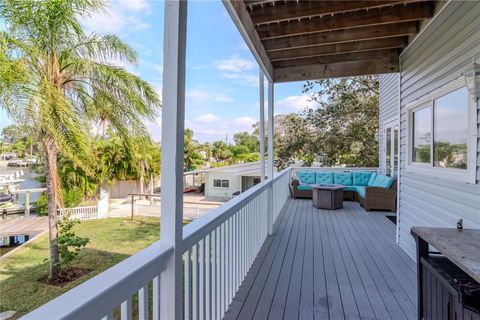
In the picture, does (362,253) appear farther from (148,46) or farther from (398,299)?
(148,46)

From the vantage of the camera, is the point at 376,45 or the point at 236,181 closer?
the point at 376,45

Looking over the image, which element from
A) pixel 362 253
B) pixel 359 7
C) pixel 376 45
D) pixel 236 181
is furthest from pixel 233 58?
pixel 362 253

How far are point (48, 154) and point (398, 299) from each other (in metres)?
4.29

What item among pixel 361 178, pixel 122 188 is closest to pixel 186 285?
pixel 122 188

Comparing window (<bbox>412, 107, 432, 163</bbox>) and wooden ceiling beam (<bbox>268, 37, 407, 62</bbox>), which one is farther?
wooden ceiling beam (<bbox>268, 37, 407, 62</bbox>)

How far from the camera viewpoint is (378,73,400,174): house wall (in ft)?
20.3

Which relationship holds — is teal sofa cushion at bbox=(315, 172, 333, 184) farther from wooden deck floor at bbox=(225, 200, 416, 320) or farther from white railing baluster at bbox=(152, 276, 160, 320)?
white railing baluster at bbox=(152, 276, 160, 320)

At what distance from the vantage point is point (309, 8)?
2.79 metres

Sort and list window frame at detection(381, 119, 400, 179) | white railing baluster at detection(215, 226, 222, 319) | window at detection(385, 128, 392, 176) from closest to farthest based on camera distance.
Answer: white railing baluster at detection(215, 226, 222, 319)
window frame at detection(381, 119, 400, 179)
window at detection(385, 128, 392, 176)

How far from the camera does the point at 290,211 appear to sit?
21.4 ft

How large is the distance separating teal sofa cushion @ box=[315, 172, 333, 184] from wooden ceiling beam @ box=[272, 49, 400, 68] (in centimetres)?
478

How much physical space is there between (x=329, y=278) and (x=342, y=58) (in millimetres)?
3280

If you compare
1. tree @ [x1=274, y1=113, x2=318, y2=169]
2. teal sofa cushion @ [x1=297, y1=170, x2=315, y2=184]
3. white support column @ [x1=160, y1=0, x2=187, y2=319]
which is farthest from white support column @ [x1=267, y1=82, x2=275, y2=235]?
tree @ [x1=274, y1=113, x2=318, y2=169]

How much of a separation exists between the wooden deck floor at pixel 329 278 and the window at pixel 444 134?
1248mm
